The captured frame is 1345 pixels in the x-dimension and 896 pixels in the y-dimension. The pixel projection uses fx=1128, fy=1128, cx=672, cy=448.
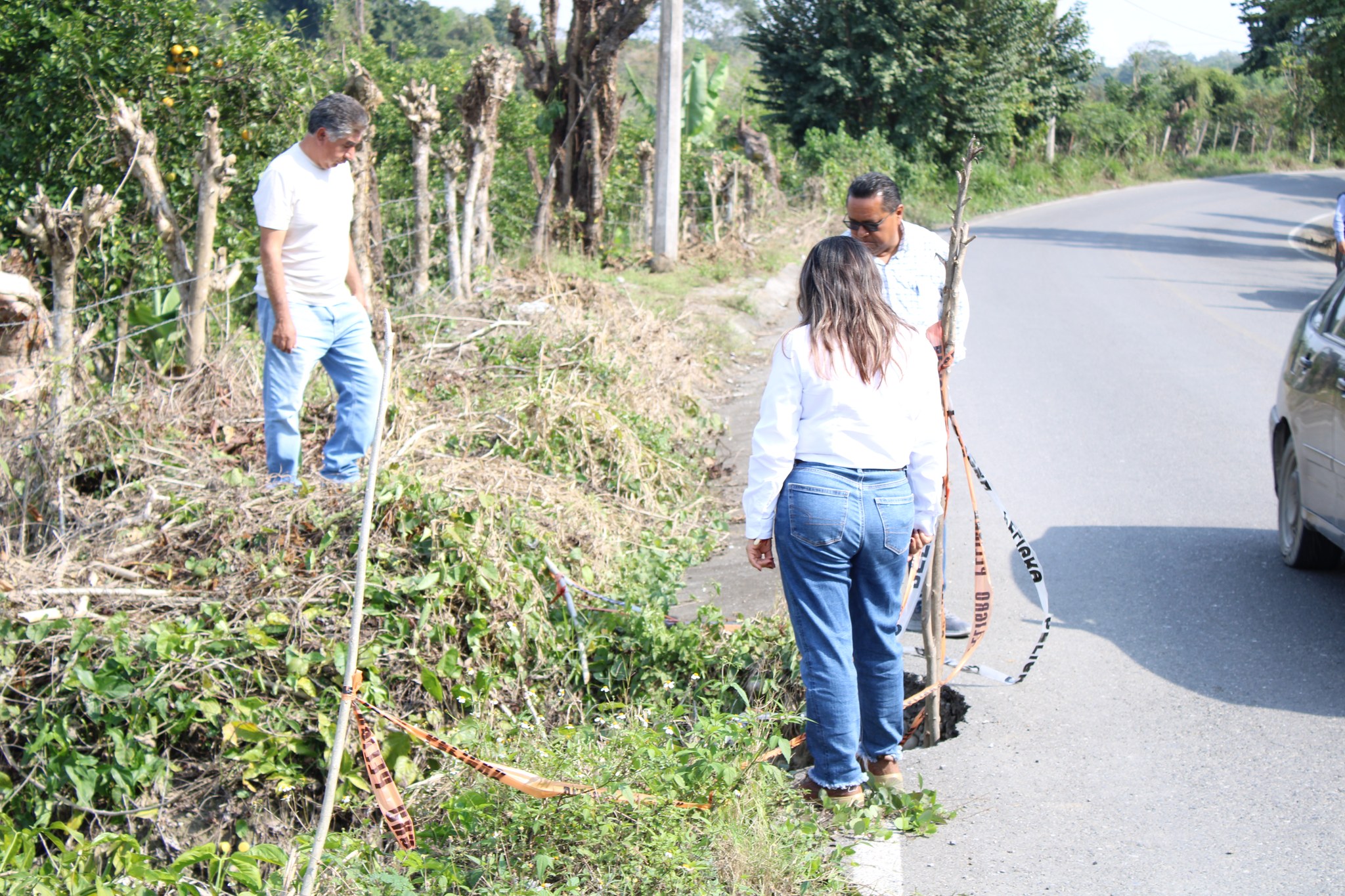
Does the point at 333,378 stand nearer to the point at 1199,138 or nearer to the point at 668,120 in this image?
the point at 668,120

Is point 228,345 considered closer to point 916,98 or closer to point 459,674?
point 459,674

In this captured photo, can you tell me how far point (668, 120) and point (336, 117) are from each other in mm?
8638

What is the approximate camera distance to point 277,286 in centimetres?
515

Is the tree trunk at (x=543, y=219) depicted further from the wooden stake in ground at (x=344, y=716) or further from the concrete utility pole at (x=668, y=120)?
the wooden stake in ground at (x=344, y=716)

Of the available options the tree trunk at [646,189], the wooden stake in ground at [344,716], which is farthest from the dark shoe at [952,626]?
the tree trunk at [646,189]

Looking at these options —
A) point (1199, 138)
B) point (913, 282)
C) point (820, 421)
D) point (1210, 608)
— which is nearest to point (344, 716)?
point (820, 421)

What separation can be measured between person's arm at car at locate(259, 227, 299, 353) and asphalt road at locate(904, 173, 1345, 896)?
331 centimetres

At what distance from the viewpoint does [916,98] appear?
1063 inches

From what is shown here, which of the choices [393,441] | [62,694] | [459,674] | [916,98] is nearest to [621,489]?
[393,441]

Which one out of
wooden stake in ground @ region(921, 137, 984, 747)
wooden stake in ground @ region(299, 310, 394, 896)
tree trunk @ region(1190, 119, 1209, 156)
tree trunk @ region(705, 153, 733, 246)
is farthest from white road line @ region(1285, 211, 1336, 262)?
wooden stake in ground @ region(299, 310, 394, 896)

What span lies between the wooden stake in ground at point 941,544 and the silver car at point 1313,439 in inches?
74.1

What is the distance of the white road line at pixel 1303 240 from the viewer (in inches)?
803

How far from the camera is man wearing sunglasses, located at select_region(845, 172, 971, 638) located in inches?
173

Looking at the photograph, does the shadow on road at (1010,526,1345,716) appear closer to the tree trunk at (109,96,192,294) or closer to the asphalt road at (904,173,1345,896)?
the asphalt road at (904,173,1345,896)
